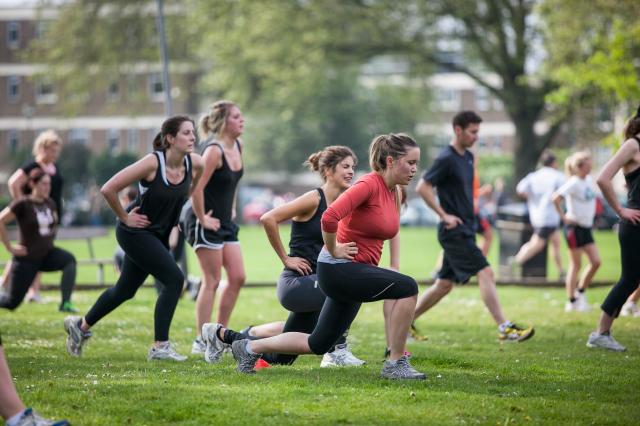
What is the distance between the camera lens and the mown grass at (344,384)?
20.3 ft

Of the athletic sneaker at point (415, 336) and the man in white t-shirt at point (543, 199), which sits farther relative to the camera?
the man in white t-shirt at point (543, 199)

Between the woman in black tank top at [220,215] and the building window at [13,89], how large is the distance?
243 ft

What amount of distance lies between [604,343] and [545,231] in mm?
8552

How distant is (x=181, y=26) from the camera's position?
4403cm

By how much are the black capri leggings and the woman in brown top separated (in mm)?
5827

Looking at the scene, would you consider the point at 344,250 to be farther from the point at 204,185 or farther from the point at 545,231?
the point at 545,231

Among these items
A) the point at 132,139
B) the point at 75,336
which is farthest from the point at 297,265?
the point at 132,139

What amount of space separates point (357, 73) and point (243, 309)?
54.3 metres

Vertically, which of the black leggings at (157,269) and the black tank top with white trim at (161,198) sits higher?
the black tank top with white trim at (161,198)

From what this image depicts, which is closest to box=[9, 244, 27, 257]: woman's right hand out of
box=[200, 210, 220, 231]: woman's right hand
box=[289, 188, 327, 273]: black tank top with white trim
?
box=[200, 210, 220, 231]: woman's right hand

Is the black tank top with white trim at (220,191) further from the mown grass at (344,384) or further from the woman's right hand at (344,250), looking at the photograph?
the woman's right hand at (344,250)

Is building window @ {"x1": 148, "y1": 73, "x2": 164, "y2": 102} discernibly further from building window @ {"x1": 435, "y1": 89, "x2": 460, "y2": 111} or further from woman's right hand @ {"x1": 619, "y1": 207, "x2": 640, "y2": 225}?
woman's right hand @ {"x1": 619, "y1": 207, "x2": 640, "y2": 225}

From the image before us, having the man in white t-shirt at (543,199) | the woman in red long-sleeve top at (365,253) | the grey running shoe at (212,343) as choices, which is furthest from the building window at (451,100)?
the woman in red long-sleeve top at (365,253)

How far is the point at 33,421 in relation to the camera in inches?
217
